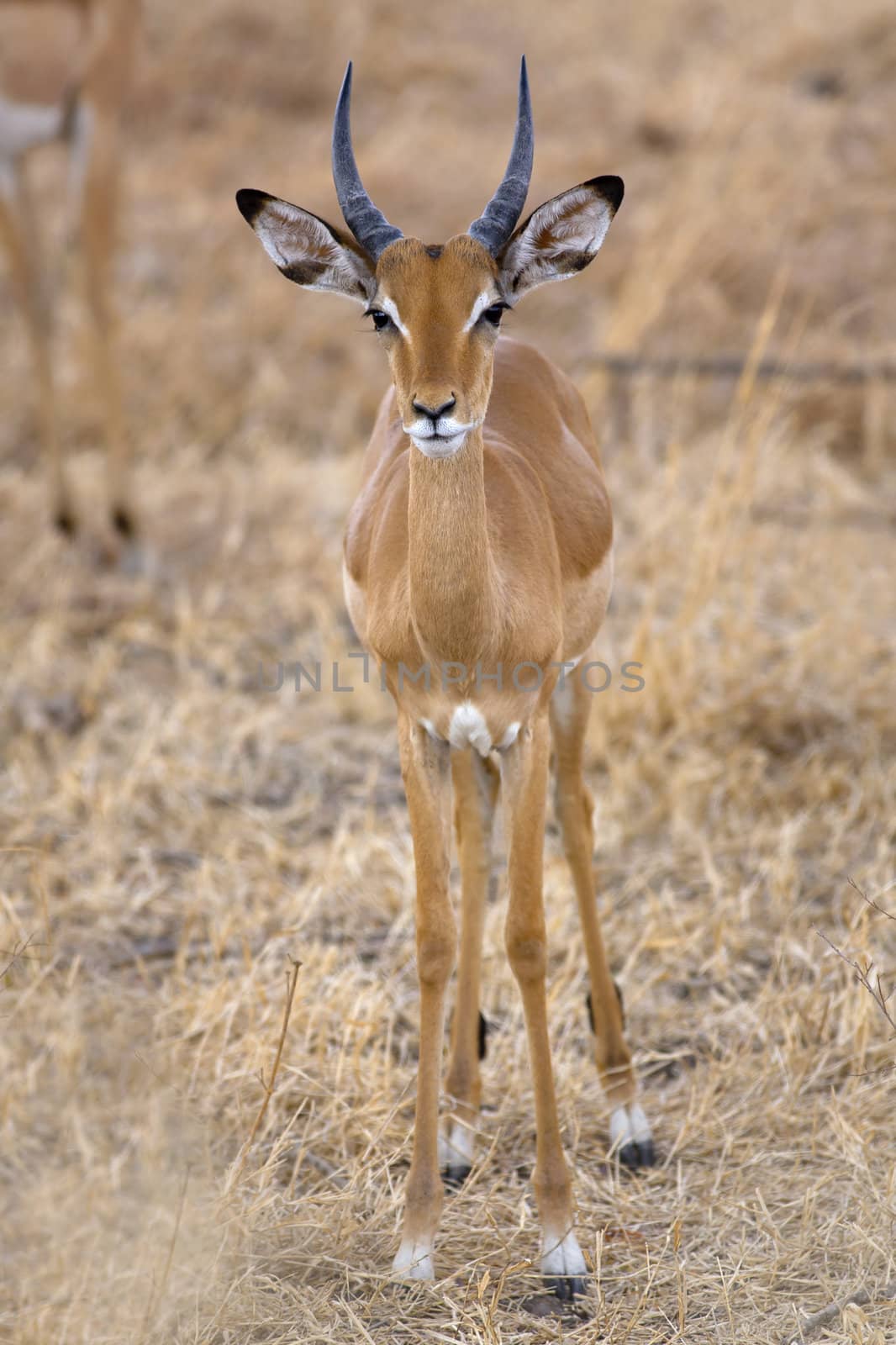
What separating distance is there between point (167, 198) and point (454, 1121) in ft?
31.3

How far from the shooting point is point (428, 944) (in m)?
3.15

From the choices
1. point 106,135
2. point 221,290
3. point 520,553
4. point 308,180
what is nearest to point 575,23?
point 308,180

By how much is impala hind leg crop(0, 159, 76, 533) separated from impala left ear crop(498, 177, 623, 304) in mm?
4775

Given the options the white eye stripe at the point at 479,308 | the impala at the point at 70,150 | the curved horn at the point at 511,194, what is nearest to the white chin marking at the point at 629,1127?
the white eye stripe at the point at 479,308

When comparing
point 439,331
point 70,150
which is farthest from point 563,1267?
point 70,150

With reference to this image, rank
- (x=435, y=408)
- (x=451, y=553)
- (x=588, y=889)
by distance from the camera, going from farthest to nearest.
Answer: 1. (x=588, y=889)
2. (x=451, y=553)
3. (x=435, y=408)

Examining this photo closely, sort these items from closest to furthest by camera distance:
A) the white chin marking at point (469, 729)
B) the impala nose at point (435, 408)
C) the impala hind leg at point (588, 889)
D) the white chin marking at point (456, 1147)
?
the impala nose at point (435, 408) < the white chin marking at point (469, 729) < the white chin marking at point (456, 1147) < the impala hind leg at point (588, 889)

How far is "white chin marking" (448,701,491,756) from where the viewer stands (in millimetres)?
2994

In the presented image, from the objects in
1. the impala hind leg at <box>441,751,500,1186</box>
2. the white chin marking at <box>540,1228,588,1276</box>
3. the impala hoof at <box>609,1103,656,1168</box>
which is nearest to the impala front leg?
the white chin marking at <box>540,1228,588,1276</box>

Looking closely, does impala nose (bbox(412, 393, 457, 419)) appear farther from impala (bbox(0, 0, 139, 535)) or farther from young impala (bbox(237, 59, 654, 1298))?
impala (bbox(0, 0, 139, 535))

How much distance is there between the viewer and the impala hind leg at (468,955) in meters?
3.52

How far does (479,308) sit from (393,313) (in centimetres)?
16

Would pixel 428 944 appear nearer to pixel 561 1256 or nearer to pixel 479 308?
pixel 561 1256

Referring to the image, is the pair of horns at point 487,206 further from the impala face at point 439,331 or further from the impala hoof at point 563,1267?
the impala hoof at point 563,1267
